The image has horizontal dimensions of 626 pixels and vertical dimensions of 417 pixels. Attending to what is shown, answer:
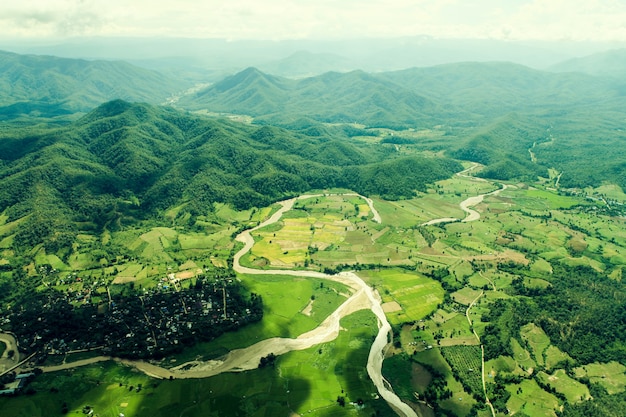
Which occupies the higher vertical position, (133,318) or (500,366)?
(133,318)

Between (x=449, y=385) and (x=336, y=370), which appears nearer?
(x=449, y=385)

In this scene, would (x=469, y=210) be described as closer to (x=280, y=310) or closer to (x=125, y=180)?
(x=280, y=310)

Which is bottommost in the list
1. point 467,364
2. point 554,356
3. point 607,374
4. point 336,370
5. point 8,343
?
point 607,374

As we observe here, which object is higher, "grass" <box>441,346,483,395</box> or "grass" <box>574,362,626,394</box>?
"grass" <box>441,346,483,395</box>

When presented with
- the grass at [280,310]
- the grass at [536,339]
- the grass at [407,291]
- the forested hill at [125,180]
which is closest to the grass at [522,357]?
the grass at [536,339]

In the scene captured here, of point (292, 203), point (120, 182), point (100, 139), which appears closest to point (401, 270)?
point (292, 203)

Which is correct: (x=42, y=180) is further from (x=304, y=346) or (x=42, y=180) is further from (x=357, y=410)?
(x=357, y=410)

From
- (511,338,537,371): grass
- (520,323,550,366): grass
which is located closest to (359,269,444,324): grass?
(511,338,537,371): grass

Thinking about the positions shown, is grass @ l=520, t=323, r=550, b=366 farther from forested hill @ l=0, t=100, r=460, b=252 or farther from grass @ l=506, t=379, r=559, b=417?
forested hill @ l=0, t=100, r=460, b=252

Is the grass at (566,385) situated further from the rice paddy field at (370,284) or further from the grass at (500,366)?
the grass at (500,366)

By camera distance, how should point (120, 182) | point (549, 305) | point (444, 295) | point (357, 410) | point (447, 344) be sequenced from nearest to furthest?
point (357, 410) → point (447, 344) → point (549, 305) → point (444, 295) → point (120, 182)

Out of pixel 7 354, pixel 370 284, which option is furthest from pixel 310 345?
pixel 7 354
